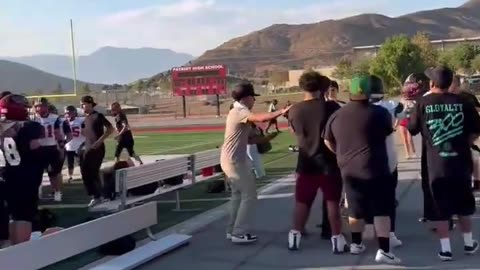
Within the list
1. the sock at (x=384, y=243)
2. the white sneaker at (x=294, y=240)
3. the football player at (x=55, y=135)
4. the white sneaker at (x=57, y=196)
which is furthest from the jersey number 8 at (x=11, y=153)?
the white sneaker at (x=57, y=196)

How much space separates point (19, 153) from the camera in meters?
8.48

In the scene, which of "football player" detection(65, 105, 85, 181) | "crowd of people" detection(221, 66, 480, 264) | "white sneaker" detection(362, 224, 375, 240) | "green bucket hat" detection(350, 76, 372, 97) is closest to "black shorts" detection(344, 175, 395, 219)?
"crowd of people" detection(221, 66, 480, 264)

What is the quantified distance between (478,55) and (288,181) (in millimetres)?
83568

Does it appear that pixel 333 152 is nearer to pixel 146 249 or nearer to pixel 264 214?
pixel 146 249

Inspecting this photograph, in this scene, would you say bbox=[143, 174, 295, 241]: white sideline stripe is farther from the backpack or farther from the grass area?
the backpack

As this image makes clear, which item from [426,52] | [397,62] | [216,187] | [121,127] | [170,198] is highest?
[426,52]

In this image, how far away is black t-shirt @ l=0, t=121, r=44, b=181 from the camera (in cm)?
847

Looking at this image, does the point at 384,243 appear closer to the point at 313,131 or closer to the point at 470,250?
the point at 470,250

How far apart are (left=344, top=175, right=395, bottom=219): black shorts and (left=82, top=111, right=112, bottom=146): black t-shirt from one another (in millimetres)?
6262

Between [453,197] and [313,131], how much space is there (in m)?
1.62

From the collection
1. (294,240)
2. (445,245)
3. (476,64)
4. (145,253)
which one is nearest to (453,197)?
(445,245)

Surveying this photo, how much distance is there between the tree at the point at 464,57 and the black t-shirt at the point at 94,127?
85220 millimetres

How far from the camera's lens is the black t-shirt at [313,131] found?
9273 millimetres

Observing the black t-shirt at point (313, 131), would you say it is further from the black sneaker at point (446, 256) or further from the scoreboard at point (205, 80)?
the scoreboard at point (205, 80)
